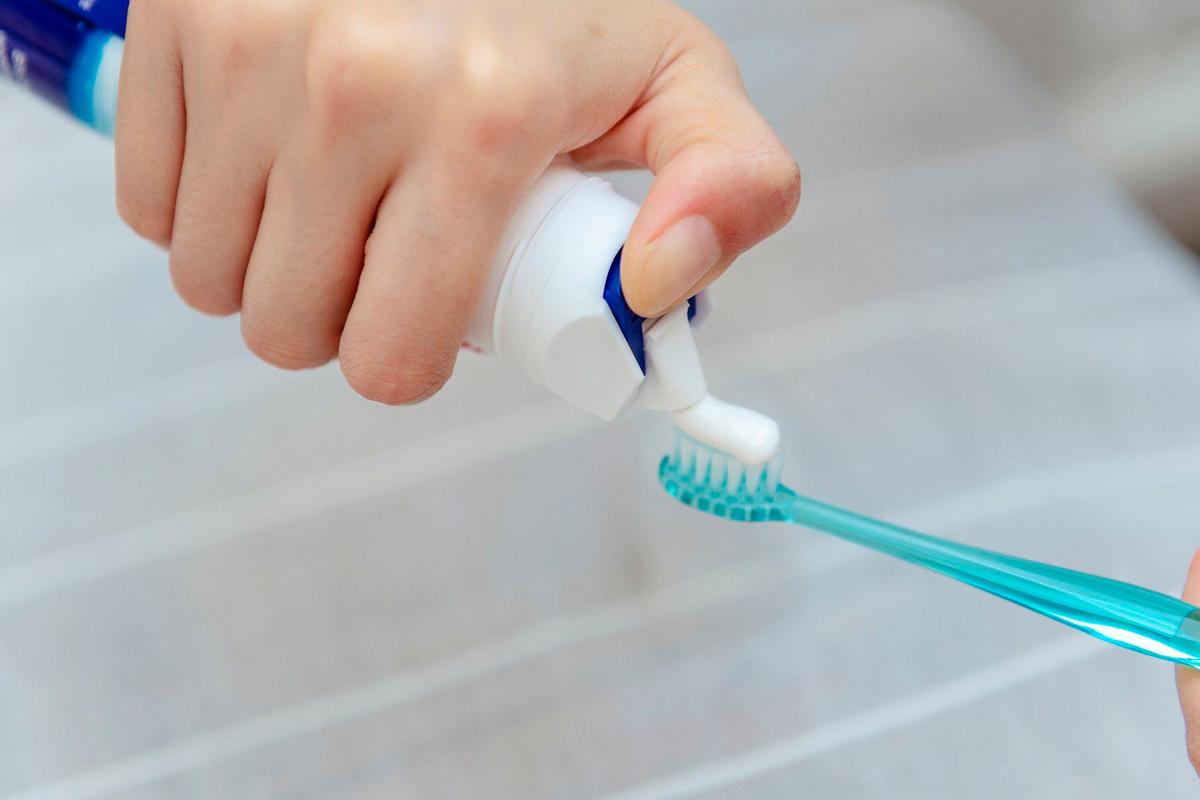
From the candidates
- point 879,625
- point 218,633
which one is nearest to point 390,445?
point 218,633

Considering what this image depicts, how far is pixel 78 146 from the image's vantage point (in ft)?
2.34

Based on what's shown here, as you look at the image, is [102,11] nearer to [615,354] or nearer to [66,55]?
[66,55]

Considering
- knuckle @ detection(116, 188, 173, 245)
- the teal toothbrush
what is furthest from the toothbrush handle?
knuckle @ detection(116, 188, 173, 245)

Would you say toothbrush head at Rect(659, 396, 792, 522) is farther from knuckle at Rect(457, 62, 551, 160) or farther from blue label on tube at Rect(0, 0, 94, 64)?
blue label on tube at Rect(0, 0, 94, 64)

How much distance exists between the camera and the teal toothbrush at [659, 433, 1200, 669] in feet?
1.18

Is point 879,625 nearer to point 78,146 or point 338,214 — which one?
point 338,214

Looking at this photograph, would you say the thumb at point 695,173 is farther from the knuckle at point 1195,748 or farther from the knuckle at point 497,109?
the knuckle at point 1195,748

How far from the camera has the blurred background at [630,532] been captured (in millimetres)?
434

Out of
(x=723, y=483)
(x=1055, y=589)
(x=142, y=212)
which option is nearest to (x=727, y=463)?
(x=723, y=483)

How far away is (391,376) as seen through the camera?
0.37m

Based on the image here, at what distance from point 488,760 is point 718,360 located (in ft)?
0.74

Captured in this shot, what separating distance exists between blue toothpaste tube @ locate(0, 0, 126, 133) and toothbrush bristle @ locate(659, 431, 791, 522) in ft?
0.74

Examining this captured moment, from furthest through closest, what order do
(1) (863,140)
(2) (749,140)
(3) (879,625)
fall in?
(1) (863,140) → (3) (879,625) → (2) (749,140)

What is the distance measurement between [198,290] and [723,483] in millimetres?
188
